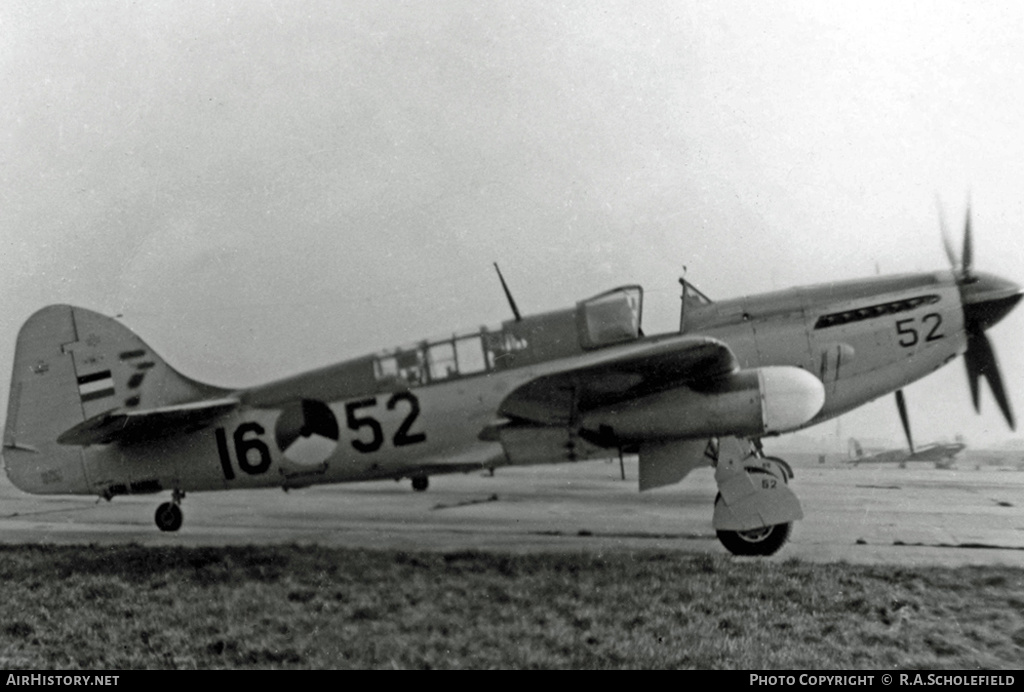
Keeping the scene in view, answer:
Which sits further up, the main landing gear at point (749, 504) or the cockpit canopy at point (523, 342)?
the cockpit canopy at point (523, 342)

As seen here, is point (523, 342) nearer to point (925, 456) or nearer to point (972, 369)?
point (972, 369)

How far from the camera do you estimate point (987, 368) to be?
7172 millimetres

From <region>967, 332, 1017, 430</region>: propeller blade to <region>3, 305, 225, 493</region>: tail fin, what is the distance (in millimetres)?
7666

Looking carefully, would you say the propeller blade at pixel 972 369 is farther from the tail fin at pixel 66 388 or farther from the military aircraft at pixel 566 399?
the tail fin at pixel 66 388

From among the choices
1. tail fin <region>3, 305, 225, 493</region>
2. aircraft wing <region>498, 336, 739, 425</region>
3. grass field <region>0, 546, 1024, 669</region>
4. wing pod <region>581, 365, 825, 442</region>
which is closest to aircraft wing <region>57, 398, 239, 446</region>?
tail fin <region>3, 305, 225, 493</region>

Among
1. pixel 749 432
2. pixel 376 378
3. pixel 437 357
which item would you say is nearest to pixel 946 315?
pixel 749 432

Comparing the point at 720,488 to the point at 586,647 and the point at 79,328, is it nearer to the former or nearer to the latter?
the point at 586,647

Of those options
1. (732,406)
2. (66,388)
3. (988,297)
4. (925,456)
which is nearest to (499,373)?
(732,406)

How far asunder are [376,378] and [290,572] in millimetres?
2005

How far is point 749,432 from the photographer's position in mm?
6262

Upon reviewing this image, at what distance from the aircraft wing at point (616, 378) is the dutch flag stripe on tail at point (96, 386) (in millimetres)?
4648

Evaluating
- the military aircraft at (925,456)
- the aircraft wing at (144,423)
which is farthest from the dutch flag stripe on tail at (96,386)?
the military aircraft at (925,456)

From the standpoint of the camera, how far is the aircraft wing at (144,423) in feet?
22.8

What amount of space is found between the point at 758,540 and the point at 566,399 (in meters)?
2.06
